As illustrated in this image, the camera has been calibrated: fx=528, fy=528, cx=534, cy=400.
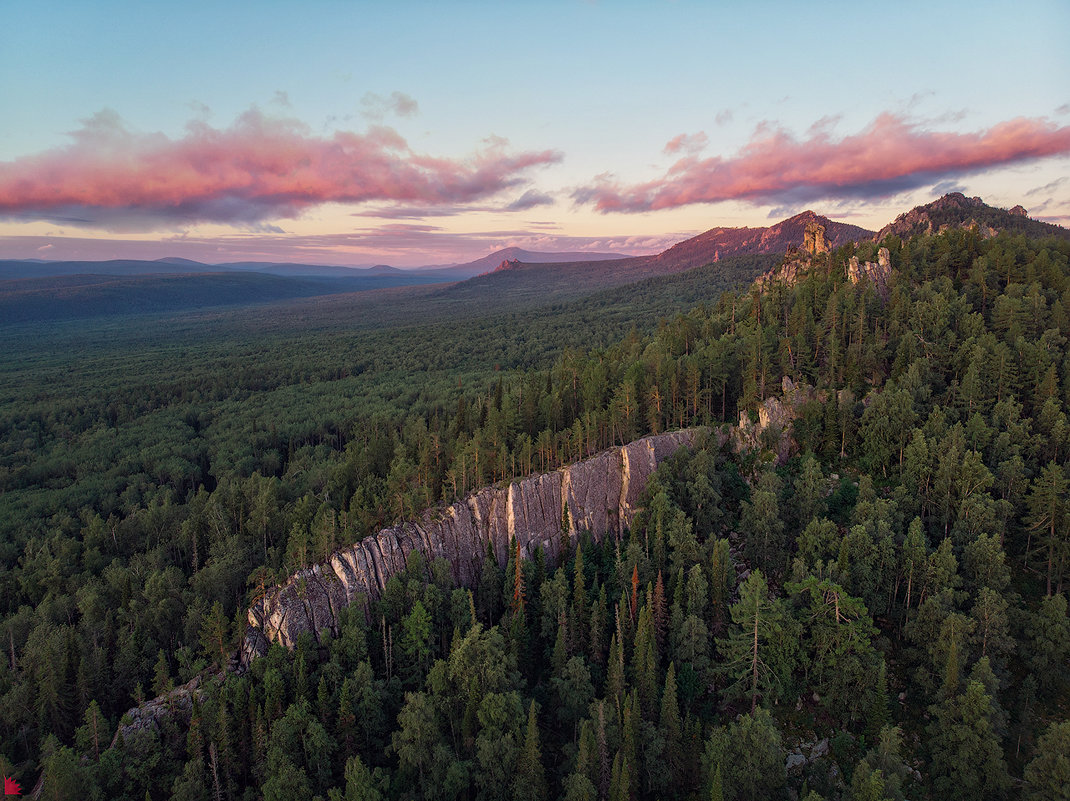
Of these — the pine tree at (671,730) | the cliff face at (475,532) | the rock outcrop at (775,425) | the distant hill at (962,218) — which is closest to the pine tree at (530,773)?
the pine tree at (671,730)

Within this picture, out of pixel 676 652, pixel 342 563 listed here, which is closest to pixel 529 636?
pixel 676 652

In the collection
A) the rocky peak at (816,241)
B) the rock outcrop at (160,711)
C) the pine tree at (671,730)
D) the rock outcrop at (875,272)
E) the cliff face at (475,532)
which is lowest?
the pine tree at (671,730)

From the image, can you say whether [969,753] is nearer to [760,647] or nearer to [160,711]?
[760,647]

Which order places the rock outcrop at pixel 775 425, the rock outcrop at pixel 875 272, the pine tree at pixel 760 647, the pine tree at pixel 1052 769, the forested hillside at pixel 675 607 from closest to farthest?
the pine tree at pixel 1052 769, the forested hillside at pixel 675 607, the pine tree at pixel 760 647, the rock outcrop at pixel 775 425, the rock outcrop at pixel 875 272

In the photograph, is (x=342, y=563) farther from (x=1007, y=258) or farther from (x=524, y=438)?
(x=1007, y=258)

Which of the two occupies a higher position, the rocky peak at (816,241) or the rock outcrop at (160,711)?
the rocky peak at (816,241)

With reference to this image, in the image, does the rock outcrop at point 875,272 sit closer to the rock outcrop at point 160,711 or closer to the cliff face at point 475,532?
the cliff face at point 475,532

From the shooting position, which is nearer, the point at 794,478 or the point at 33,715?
the point at 33,715
